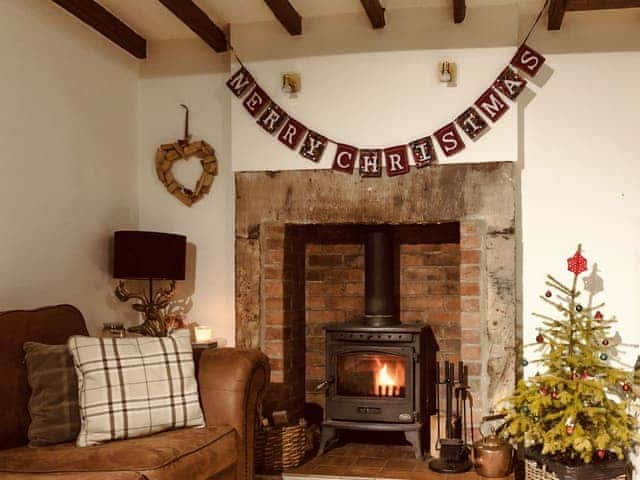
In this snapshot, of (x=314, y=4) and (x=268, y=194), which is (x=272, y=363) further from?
(x=314, y=4)

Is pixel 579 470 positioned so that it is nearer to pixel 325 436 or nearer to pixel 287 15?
pixel 325 436

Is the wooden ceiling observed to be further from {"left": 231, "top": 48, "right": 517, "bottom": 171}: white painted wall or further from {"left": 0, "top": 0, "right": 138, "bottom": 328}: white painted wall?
{"left": 231, "top": 48, "right": 517, "bottom": 171}: white painted wall

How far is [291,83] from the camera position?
13.4 feet

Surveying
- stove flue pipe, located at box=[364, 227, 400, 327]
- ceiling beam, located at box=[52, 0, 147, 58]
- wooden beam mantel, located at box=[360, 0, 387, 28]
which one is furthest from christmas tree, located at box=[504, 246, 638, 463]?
ceiling beam, located at box=[52, 0, 147, 58]

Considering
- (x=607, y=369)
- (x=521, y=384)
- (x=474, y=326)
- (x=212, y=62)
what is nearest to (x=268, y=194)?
(x=212, y=62)

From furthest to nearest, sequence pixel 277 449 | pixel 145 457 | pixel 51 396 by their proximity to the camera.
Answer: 1. pixel 277 449
2. pixel 51 396
3. pixel 145 457

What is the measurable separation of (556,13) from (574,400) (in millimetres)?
1887

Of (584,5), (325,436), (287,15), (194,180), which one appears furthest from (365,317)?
(584,5)

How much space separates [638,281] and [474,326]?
87 centimetres

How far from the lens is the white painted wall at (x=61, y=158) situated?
3.39 metres

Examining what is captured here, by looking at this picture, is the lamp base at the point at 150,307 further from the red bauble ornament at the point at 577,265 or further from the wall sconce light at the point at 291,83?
the red bauble ornament at the point at 577,265

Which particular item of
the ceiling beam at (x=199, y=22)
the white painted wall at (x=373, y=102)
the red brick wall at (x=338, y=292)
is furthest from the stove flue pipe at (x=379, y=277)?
the ceiling beam at (x=199, y=22)

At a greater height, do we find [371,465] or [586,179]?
[586,179]

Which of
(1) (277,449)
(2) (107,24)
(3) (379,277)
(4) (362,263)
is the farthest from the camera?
(4) (362,263)
